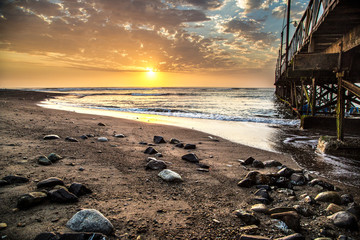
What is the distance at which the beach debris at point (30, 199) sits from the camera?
6.51 ft

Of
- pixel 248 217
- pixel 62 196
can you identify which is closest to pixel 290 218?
pixel 248 217

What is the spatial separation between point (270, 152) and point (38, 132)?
632cm

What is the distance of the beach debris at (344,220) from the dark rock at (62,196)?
9.18 ft

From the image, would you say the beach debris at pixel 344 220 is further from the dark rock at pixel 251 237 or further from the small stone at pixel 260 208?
the dark rock at pixel 251 237

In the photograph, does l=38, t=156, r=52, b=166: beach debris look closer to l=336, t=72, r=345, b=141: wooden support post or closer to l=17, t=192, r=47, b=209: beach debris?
l=17, t=192, r=47, b=209: beach debris

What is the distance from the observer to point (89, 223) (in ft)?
5.77

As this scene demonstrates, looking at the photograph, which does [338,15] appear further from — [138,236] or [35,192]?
[35,192]

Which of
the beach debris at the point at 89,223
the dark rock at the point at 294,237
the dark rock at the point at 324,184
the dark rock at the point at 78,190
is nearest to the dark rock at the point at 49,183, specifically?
the dark rock at the point at 78,190

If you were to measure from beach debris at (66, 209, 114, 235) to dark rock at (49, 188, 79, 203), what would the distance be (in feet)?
1.39

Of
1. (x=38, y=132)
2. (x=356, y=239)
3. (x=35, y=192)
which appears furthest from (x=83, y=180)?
(x=38, y=132)

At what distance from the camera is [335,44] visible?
20.3ft

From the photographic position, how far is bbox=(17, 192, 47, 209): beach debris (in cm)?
198

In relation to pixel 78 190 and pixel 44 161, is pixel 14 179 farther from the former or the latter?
pixel 78 190

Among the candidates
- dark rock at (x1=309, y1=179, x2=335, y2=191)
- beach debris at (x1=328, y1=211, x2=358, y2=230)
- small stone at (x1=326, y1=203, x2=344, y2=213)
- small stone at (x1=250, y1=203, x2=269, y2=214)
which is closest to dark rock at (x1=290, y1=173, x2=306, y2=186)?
dark rock at (x1=309, y1=179, x2=335, y2=191)
